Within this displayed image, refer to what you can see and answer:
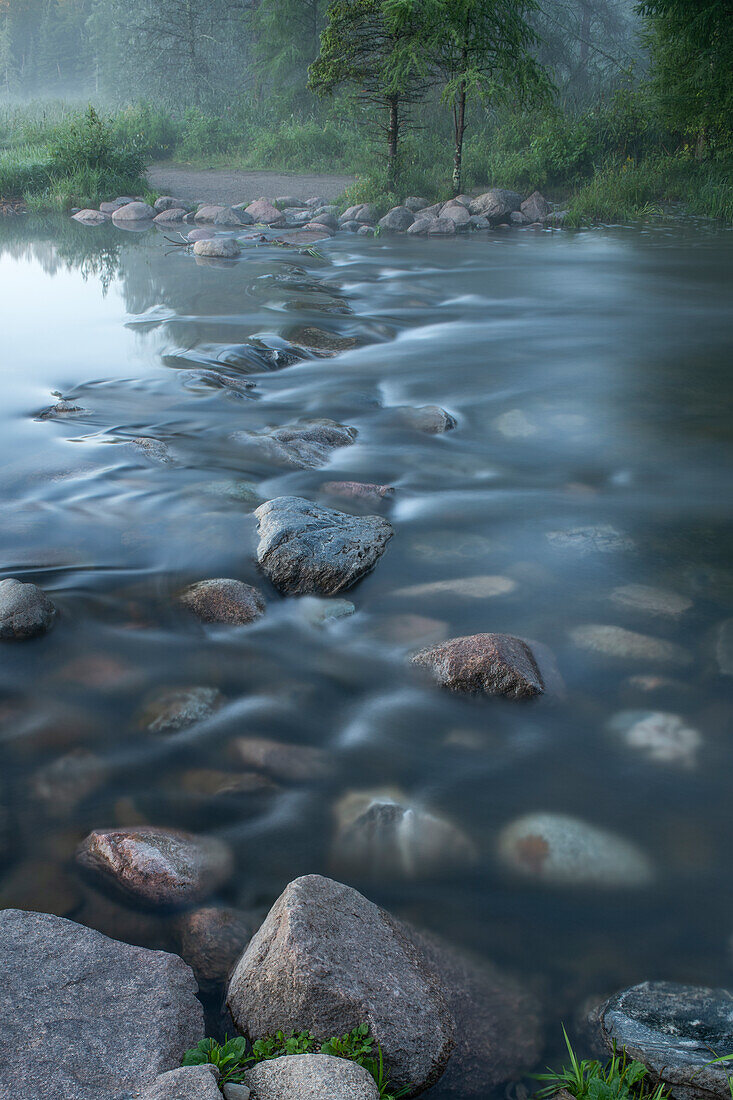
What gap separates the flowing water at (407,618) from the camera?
8.05 ft

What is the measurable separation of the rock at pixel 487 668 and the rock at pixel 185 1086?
1825 mm

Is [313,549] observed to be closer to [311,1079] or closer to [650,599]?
[650,599]

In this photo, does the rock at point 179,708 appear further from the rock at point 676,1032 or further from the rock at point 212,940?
the rock at point 676,1032

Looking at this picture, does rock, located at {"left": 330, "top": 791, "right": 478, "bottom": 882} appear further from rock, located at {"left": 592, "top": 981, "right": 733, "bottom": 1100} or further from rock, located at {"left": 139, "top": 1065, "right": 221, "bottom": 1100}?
rock, located at {"left": 139, "top": 1065, "right": 221, "bottom": 1100}

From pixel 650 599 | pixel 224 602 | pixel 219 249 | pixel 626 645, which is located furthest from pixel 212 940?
pixel 219 249

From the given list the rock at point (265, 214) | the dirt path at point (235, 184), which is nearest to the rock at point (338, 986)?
the rock at point (265, 214)

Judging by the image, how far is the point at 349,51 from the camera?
1501 cm

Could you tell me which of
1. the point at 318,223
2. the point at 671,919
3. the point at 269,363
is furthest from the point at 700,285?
the point at 671,919

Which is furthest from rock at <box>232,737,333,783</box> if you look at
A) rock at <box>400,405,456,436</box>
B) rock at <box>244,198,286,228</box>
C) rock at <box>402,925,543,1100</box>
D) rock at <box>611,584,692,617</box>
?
rock at <box>244,198,286,228</box>

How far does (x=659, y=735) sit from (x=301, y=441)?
3354 millimetres

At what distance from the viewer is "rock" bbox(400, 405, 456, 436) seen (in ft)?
20.1

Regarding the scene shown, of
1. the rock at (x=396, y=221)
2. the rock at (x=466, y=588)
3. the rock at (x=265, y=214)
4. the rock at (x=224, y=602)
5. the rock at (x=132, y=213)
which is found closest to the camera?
the rock at (x=224, y=602)

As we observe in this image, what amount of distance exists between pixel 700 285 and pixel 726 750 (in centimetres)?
945

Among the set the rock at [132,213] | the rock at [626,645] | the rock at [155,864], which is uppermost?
the rock at [132,213]
